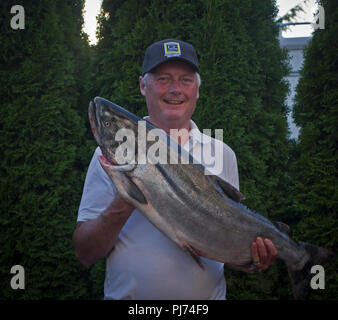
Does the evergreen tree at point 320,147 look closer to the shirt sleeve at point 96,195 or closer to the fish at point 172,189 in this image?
the fish at point 172,189

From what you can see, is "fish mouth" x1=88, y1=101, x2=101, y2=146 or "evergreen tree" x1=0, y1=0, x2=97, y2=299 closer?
"fish mouth" x1=88, y1=101, x2=101, y2=146

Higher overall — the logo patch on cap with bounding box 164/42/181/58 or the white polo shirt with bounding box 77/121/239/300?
the logo patch on cap with bounding box 164/42/181/58

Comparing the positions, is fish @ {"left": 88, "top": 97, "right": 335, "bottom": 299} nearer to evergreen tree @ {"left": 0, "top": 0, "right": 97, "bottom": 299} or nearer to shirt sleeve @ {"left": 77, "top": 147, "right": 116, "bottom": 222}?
shirt sleeve @ {"left": 77, "top": 147, "right": 116, "bottom": 222}

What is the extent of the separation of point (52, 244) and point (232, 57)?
3431mm

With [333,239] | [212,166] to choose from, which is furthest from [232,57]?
[333,239]

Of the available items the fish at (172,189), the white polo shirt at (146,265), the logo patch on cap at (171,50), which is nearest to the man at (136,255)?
the white polo shirt at (146,265)

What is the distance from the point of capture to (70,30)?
4676 millimetres

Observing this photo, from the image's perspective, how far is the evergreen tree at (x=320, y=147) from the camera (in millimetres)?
3871

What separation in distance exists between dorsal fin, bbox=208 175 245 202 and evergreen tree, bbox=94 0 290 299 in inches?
79.0

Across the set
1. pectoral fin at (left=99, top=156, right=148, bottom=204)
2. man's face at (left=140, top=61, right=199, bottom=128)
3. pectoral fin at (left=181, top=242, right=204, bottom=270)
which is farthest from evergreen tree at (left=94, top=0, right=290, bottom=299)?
pectoral fin at (left=99, top=156, right=148, bottom=204)

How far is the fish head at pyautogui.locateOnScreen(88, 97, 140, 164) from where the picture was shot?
1.84 metres

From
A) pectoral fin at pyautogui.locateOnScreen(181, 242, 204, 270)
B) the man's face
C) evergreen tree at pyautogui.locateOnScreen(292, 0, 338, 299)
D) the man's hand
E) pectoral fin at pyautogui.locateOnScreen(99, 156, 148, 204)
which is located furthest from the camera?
evergreen tree at pyautogui.locateOnScreen(292, 0, 338, 299)

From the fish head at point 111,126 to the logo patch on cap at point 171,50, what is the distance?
0.92 metres

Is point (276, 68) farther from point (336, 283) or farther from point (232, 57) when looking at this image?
point (336, 283)
